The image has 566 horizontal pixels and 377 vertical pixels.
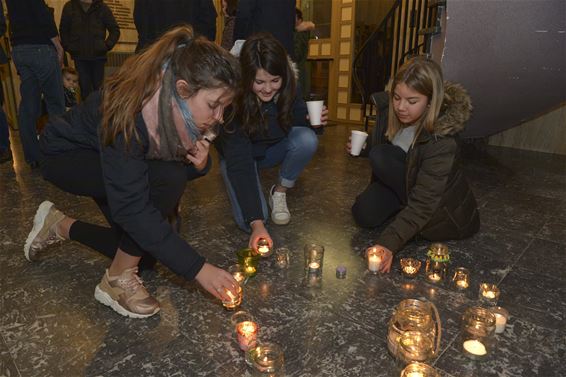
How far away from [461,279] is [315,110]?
1075mm

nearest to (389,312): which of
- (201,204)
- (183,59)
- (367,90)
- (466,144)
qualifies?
(183,59)

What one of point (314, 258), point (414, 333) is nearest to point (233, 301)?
point (314, 258)

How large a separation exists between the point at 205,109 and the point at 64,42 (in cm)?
359

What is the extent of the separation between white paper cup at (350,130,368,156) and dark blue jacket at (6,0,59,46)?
2.52 m

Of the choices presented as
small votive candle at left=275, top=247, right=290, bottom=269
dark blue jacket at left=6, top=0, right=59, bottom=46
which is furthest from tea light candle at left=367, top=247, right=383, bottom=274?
dark blue jacket at left=6, top=0, right=59, bottom=46

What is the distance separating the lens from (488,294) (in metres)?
1.61

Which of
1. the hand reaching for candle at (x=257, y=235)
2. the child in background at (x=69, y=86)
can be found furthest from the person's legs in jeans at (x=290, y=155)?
the child in background at (x=69, y=86)

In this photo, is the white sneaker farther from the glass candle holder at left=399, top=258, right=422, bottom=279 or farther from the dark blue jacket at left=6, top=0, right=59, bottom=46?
the dark blue jacket at left=6, top=0, right=59, bottom=46

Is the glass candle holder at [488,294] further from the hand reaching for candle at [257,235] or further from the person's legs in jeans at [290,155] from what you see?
the person's legs in jeans at [290,155]

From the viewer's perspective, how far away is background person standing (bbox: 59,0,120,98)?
4.08 meters

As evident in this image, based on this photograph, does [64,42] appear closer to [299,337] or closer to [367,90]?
[367,90]

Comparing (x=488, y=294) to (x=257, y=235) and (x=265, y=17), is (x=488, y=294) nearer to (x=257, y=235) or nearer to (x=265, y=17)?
(x=257, y=235)

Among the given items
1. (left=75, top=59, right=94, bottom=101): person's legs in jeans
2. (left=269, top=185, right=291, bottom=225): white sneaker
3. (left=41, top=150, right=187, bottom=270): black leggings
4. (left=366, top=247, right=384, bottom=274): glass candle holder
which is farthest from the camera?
(left=75, top=59, right=94, bottom=101): person's legs in jeans

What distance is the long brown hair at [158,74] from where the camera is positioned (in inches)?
47.4
